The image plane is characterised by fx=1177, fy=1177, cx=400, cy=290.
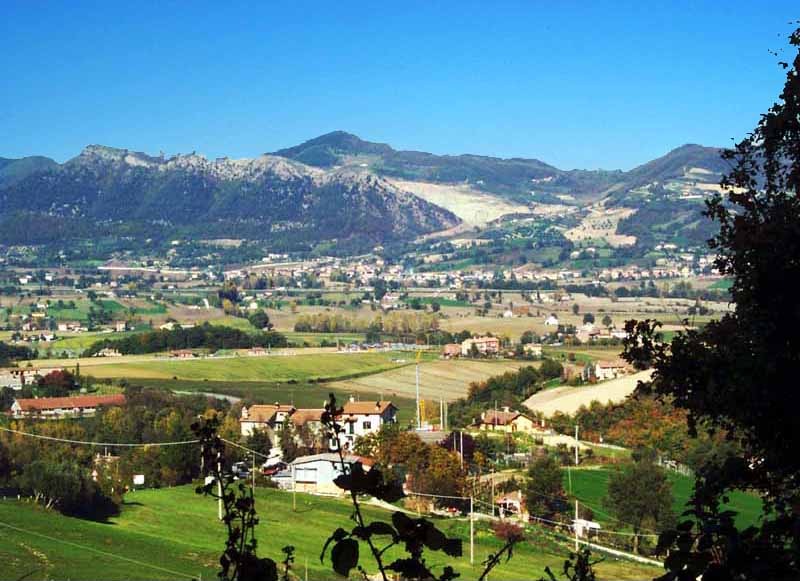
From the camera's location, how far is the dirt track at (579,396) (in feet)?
114

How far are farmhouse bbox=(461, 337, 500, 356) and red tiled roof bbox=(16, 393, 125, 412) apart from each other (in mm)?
22933

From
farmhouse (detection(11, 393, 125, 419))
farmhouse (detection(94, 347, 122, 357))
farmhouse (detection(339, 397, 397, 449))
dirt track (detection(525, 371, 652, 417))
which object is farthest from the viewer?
farmhouse (detection(94, 347, 122, 357))

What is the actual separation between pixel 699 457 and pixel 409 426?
913cm

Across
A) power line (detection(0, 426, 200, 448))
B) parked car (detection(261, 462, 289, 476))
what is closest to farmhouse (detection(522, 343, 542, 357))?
parked car (detection(261, 462, 289, 476))

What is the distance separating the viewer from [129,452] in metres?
25.3

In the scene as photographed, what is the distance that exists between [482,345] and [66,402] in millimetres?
25571

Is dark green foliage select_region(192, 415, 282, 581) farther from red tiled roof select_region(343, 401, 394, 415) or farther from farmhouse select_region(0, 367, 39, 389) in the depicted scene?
farmhouse select_region(0, 367, 39, 389)

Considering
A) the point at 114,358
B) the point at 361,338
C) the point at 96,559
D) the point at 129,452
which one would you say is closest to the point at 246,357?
the point at 114,358

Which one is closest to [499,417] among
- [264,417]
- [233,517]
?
[264,417]

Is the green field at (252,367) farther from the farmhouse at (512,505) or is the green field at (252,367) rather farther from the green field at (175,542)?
the farmhouse at (512,505)

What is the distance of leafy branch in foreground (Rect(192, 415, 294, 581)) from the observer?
233 centimetres

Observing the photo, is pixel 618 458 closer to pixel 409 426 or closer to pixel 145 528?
pixel 409 426

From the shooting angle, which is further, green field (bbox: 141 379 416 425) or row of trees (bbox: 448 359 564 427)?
green field (bbox: 141 379 416 425)

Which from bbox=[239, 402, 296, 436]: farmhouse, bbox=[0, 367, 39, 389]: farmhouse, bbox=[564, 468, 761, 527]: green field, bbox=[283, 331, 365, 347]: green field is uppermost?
bbox=[283, 331, 365, 347]: green field
